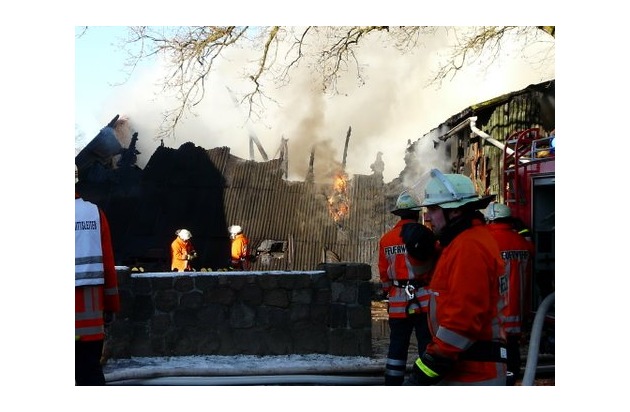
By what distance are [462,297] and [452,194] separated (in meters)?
0.55

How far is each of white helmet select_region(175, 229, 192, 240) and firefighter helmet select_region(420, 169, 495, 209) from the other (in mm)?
4511

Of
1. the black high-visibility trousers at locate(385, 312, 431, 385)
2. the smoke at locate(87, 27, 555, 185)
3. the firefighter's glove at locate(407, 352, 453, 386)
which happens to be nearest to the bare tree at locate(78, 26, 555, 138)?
the smoke at locate(87, 27, 555, 185)

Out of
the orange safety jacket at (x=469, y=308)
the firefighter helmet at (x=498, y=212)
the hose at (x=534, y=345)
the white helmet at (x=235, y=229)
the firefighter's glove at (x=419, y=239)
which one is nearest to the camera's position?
the orange safety jacket at (x=469, y=308)

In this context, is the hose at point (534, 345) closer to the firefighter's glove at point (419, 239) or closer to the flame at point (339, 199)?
the firefighter's glove at point (419, 239)

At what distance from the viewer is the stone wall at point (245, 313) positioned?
8.12 meters

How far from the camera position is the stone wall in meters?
8.12

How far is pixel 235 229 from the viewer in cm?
859

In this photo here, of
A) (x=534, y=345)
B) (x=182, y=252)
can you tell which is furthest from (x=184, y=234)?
(x=534, y=345)

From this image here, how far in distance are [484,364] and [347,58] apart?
4.18m

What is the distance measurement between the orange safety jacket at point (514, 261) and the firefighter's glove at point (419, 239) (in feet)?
9.89

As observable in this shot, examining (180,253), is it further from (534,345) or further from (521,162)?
(534,345)

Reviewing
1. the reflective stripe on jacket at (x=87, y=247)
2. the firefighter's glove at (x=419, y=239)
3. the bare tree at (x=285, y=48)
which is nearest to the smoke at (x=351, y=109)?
the bare tree at (x=285, y=48)

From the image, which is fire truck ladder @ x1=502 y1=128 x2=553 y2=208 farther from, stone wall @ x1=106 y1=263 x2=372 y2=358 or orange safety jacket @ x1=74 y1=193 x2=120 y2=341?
orange safety jacket @ x1=74 y1=193 x2=120 y2=341

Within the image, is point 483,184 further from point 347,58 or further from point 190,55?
point 190,55
